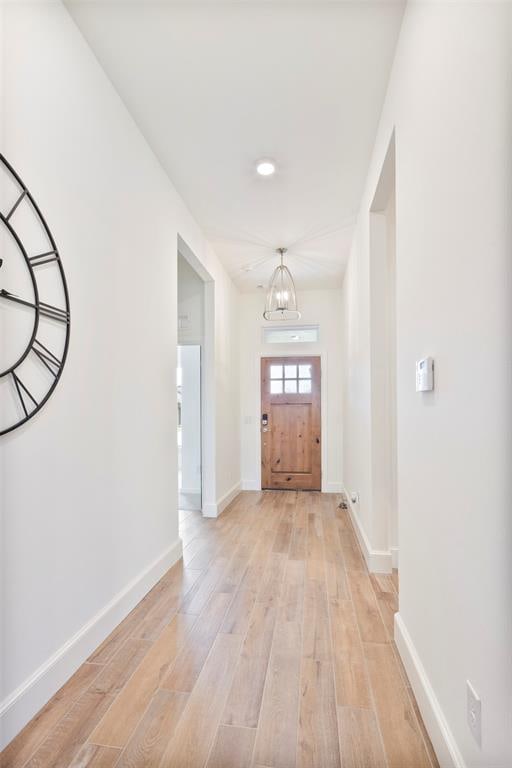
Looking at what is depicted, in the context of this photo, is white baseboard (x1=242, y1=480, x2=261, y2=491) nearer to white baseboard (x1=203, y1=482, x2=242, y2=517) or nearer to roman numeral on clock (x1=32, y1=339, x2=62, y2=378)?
white baseboard (x1=203, y1=482, x2=242, y2=517)

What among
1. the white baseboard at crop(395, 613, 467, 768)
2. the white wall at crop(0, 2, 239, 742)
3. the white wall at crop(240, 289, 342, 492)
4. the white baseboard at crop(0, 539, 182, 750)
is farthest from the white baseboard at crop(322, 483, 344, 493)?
Answer: the white baseboard at crop(395, 613, 467, 768)

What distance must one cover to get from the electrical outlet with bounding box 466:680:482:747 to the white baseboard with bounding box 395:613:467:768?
158 millimetres

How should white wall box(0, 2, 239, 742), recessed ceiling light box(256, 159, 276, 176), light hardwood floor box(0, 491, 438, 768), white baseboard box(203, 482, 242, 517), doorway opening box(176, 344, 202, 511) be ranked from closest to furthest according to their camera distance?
light hardwood floor box(0, 491, 438, 768)
white wall box(0, 2, 239, 742)
recessed ceiling light box(256, 159, 276, 176)
white baseboard box(203, 482, 242, 517)
doorway opening box(176, 344, 202, 511)

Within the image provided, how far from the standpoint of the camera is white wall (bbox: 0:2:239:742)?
4.66ft

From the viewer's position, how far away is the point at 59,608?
1.61m

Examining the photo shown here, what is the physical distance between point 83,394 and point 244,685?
1397 mm

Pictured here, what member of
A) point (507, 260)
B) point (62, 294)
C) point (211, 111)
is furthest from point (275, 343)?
point (507, 260)

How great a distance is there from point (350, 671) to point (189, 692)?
0.68 meters

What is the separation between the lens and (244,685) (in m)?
1.62

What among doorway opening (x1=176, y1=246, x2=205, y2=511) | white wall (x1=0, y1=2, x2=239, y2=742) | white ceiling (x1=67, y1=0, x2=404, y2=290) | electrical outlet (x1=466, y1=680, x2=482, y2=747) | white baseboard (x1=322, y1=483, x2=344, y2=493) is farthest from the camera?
white baseboard (x1=322, y1=483, x2=344, y2=493)

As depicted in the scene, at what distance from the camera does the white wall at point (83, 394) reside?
4.66 feet

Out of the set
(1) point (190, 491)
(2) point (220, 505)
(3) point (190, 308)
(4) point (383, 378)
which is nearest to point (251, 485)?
(1) point (190, 491)

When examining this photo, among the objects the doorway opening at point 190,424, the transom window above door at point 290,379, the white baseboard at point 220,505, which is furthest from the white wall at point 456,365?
the transom window above door at point 290,379

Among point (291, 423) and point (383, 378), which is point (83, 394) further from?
point (291, 423)
